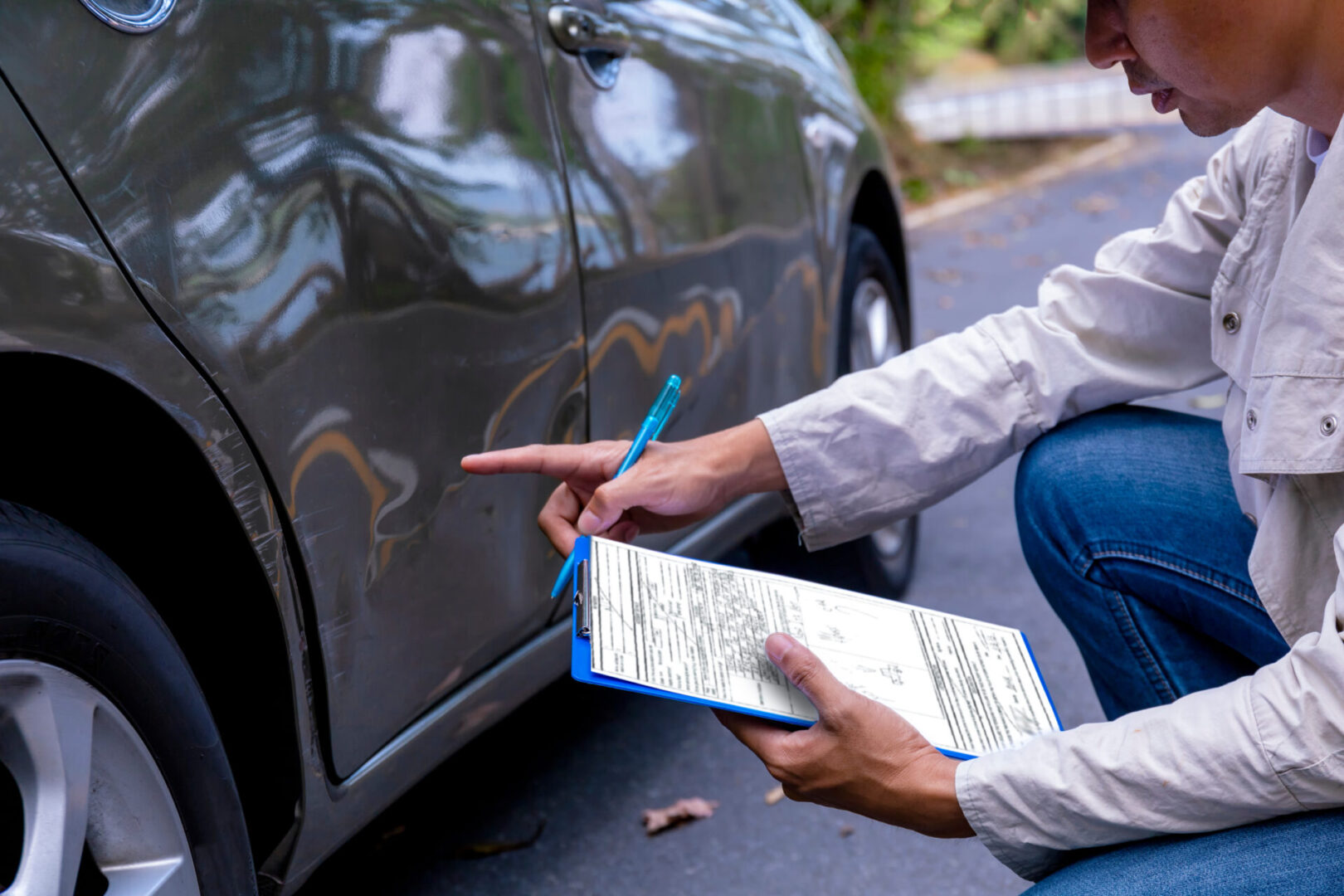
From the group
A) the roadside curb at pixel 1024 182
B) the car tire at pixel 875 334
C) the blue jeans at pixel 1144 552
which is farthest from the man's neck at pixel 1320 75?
the roadside curb at pixel 1024 182

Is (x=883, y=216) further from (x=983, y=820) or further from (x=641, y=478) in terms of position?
(x=983, y=820)

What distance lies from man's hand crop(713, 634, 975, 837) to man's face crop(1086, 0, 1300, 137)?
0.70m

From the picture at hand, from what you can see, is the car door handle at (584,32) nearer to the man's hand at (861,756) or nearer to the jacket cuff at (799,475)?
the jacket cuff at (799,475)

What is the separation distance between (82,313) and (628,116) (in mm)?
987

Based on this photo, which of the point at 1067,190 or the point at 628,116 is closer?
the point at 628,116

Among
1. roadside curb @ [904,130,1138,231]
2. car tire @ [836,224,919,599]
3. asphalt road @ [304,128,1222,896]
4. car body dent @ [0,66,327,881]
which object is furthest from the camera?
roadside curb @ [904,130,1138,231]

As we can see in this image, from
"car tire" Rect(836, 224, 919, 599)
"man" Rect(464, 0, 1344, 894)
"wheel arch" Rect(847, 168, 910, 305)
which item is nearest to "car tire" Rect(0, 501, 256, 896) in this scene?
"man" Rect(464, 0, 1344, 894)

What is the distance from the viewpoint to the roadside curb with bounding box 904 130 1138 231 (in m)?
9.02

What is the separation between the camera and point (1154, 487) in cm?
173

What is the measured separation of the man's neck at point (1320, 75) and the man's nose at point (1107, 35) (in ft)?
0.53

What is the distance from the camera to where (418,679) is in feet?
5.15

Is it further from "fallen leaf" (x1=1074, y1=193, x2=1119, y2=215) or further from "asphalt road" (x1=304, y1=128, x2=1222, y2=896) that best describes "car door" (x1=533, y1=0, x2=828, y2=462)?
"fallen leaf" (x1=1074, y1=193, x2=1119, y2=215)

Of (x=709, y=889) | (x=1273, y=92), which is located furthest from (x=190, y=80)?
(x=709, y=889)

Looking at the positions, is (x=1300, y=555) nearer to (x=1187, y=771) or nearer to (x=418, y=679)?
(x=1187, y=771)
